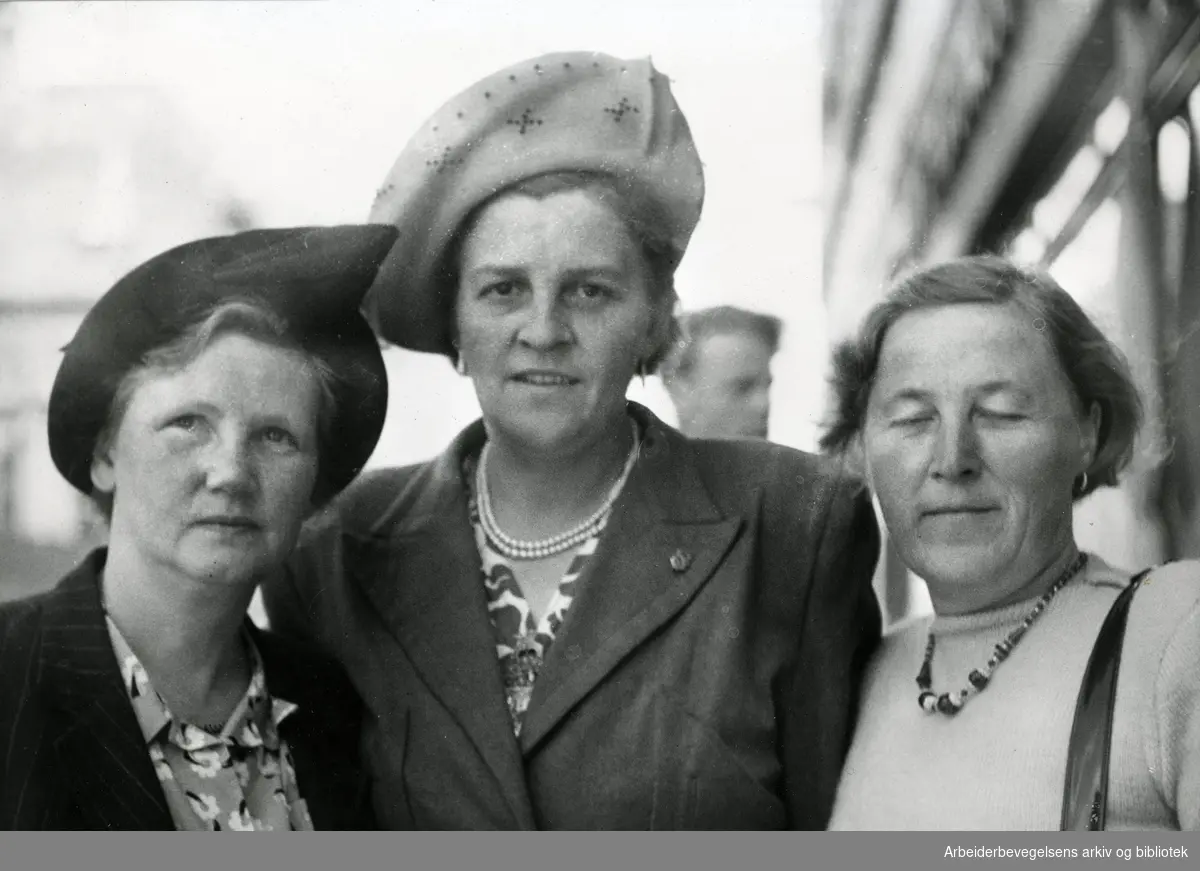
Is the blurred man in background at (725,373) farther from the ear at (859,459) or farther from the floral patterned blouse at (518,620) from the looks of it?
the floral patterned blouse at (518,620)

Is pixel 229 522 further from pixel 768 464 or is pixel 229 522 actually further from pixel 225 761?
pixel 768 464

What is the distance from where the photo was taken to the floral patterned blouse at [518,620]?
1972mm

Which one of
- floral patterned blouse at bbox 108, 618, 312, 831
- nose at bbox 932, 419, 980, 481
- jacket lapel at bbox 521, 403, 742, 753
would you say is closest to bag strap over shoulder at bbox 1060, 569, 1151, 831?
nose at bbox 932, 419, 980, 481

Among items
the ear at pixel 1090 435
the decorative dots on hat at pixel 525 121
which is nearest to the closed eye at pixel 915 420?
the ear at pixel 1090 435

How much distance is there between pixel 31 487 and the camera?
2145mm

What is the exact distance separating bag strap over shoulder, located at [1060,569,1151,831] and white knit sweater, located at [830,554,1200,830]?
0.01m

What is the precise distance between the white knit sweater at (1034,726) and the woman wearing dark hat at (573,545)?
0.28 ft

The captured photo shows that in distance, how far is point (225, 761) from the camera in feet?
6.40

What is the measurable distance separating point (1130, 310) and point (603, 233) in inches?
35.3

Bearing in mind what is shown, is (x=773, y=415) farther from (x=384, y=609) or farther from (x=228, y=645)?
(x=228, y=645)

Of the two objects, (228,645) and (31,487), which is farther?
(31,487)
